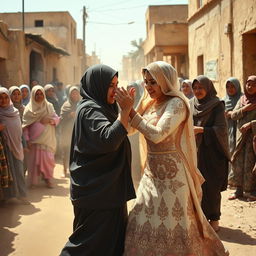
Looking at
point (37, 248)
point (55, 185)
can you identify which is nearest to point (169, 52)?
point (55, 185)

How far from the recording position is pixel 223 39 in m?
8.45

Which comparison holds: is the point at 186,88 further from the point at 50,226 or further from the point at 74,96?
the point at 50,226

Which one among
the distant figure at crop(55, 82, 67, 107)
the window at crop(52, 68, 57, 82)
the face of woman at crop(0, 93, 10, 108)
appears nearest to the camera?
the face of woman at crop(0, 93, 10, 108)

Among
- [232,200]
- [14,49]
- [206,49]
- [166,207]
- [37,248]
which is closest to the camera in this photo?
[166,207]

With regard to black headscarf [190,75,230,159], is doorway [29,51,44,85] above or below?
above

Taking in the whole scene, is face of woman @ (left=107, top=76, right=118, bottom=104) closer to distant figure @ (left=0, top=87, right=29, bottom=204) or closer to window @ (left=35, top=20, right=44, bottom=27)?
distant figure @ (left=0, top=87, right=29, bottom=204)

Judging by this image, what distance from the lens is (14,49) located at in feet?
38.2

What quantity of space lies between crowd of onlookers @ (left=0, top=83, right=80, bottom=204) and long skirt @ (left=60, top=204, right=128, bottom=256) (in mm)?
2655

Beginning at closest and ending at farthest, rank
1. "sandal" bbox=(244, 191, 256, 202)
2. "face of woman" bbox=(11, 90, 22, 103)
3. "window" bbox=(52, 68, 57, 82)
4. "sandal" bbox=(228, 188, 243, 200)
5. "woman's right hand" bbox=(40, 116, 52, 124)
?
1. "sandal" bbox=(244, 191, 256, 202)
2. "sandal" bbox=(228, 188, 243, 200)
3. "face of woman" bbox=(11, 90, 22, 103)
4. "woman's right hand" bbox=(40, 116, 52, 124)
5. "window" bbox=(52, 68, 57, 82)

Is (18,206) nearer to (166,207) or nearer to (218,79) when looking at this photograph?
(166,207)

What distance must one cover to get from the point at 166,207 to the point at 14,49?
10.4m

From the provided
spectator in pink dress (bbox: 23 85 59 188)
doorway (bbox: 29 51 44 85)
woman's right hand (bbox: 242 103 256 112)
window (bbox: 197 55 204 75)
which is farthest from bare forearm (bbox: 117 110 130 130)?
doorway (bbox: 29 51 44 85)

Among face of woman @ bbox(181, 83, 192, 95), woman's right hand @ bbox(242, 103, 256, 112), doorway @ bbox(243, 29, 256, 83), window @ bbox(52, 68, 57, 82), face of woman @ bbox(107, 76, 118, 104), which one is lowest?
woman's right hand @ bbox(242, 103, 256, 112)

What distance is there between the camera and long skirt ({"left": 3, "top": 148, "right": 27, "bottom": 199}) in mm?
5094
